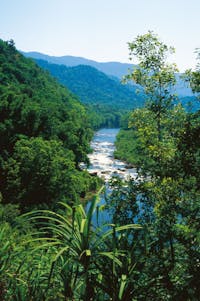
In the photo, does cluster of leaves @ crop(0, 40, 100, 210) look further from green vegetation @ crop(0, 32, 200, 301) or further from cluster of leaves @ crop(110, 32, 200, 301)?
cluster of leaves @ crop(110, 32, 200, 301)

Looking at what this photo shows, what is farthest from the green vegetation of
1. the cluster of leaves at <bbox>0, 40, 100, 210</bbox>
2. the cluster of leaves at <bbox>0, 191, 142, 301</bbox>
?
the cluster of leaves at <bbox>0, 40, 100, 210</bbox>

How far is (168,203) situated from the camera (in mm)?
7973

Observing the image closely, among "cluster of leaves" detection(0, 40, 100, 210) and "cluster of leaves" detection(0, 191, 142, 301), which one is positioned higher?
"cluster of leaves" detection(0, 191, 142, 301)

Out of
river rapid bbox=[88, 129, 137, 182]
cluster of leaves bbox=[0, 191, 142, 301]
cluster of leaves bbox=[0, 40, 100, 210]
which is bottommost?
river rapid bbox=[88, 129, 137, 182]

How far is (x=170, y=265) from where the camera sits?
7.43 meters

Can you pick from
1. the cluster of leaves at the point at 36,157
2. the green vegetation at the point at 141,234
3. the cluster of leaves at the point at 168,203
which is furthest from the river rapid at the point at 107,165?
the cluster of leaves at the point at 168,203

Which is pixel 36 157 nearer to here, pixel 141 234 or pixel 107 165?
pixel 141 234

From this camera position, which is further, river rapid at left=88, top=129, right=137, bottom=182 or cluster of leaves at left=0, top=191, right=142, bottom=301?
river rapid at left=88, top=129, right=137, bottom=182

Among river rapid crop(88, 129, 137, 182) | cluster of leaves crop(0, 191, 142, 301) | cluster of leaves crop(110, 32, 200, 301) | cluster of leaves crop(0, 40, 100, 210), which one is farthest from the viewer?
river rapid crop(88, 129, 137, 182)

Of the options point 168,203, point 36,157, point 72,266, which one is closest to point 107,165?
point 36,157

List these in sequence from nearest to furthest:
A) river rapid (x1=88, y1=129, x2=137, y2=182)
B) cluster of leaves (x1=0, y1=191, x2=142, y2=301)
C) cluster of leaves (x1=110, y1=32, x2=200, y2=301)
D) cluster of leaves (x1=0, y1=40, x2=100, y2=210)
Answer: cluster of leaves (x1=0, y1=191, x2=142, y2=301), cluster of leaves (x1=110, y1=32, x2=200, y2=301), cluster of leaves (x1=0, y1=40, x2=100, y2=210), river rapid (x1=88, y1=129, x2=137, y2=182)

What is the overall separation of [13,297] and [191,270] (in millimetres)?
3313

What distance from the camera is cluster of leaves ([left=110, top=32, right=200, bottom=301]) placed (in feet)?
22.8

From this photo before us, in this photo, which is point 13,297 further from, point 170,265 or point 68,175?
point 68,175
